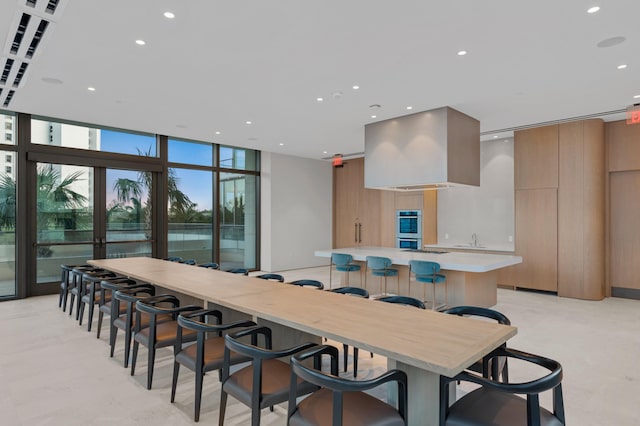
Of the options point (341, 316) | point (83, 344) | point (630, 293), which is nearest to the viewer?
point (341, 316)

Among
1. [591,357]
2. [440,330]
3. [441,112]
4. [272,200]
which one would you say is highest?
[441,112]

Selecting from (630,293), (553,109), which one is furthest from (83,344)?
(630,293)

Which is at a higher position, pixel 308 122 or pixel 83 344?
pixel 308 122

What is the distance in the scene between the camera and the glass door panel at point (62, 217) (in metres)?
6.60

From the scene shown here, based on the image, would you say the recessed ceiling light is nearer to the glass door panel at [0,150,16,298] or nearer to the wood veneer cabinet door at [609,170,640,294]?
the glass door panel at [0,150,16,298]

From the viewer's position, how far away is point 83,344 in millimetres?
4098

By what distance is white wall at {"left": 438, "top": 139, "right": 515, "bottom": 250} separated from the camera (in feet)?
25.4

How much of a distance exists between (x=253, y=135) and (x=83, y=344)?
4.91 m

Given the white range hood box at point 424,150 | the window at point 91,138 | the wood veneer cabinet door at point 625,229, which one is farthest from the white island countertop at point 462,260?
the window at point 91,138

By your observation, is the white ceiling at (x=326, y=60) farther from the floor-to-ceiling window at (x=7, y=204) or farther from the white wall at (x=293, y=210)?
the white wall at (x=293, y=210)

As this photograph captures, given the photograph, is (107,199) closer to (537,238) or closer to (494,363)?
(494,363)

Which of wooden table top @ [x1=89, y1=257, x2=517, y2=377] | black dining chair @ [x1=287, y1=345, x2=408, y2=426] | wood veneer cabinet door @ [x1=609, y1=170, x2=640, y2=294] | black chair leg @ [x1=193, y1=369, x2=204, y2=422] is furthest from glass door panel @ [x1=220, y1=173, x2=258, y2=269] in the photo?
wood veneer cabinet door @ [x1=609, y1=170, x2=640, y2=294]

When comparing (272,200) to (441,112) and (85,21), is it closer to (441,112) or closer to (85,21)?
(441,112)

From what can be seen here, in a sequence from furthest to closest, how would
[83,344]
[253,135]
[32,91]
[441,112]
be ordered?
[253,135], [441,112], [32,91], [83,344]
